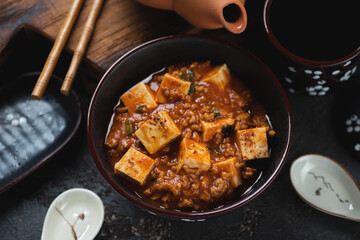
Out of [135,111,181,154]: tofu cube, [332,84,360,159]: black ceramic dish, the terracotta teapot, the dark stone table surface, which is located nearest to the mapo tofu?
[135,111,181,154]: tofu cube

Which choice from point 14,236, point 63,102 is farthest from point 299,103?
point 14,236

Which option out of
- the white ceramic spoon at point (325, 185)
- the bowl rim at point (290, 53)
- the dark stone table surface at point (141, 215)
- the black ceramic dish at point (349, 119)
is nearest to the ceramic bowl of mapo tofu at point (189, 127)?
the bowl rim at point (290, 53)

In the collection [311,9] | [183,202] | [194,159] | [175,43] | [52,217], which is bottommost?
[52,217]

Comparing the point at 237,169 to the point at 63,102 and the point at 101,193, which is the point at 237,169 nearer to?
the point at 101,193

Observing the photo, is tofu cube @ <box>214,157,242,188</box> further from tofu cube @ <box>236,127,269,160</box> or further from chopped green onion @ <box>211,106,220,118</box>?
chopped green onion @ <box>211,106,220,118</box>

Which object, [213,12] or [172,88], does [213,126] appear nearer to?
[172,88]

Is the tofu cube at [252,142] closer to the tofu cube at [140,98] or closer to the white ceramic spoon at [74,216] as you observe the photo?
the tofu cube at [140,98]
